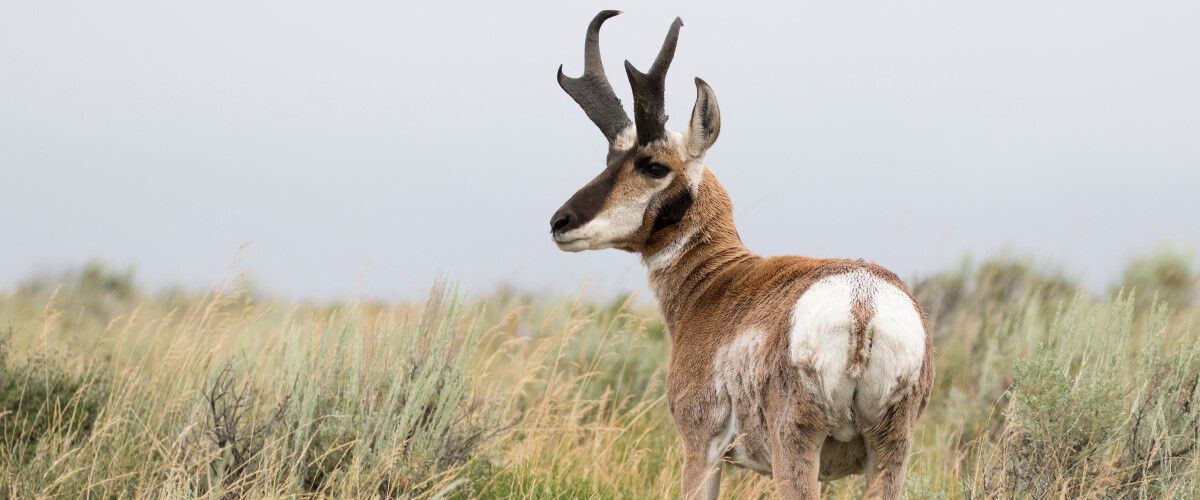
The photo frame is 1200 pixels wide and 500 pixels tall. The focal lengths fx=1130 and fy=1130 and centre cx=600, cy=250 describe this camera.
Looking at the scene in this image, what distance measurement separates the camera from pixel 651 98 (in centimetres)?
→ 571

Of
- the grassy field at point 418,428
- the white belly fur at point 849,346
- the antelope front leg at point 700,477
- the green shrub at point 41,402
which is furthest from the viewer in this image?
the green shrub at point 41,402

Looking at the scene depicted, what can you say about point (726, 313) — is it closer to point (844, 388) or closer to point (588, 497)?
point (844, 388)

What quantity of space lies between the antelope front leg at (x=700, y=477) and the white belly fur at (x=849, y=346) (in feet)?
2.39

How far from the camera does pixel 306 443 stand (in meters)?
5.74

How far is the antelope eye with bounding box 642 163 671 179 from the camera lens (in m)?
5.64

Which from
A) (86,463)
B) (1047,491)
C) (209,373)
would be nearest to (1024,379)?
(1047,491)

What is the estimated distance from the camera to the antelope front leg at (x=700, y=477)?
4832 mm

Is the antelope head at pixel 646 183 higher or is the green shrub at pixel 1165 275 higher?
the antelope head at pixel 646 183

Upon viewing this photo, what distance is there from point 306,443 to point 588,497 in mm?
1589

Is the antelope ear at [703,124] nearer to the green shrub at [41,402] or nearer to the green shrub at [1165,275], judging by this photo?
the green shrub at [41,402]

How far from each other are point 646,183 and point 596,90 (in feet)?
3.19

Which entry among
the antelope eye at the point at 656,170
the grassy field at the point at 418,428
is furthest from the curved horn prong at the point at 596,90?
the grassy field at the point at 418,428

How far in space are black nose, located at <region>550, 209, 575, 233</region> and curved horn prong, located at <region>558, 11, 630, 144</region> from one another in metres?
0.73

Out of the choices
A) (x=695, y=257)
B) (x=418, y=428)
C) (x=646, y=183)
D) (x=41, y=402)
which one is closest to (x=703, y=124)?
(x=646, y=183)
